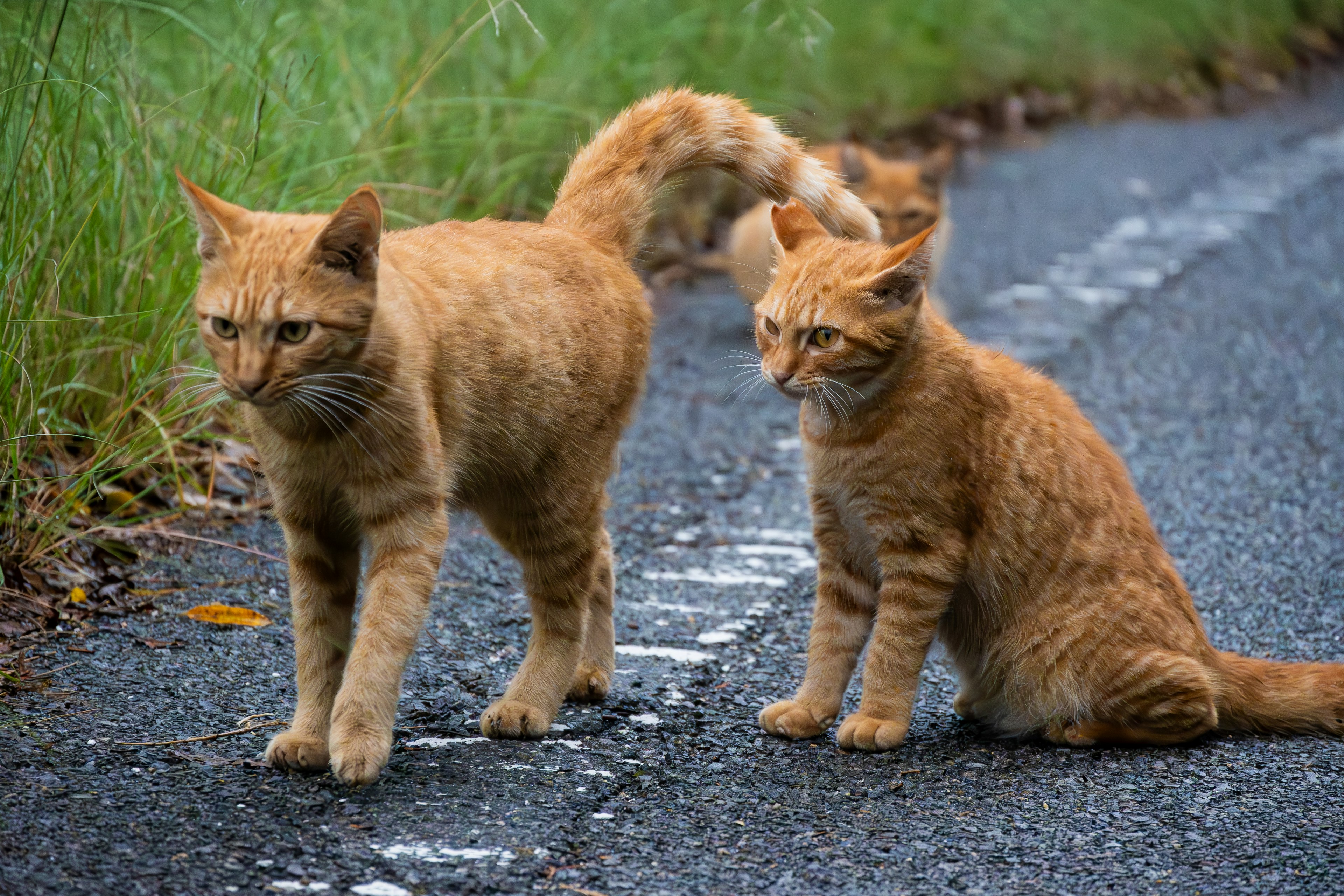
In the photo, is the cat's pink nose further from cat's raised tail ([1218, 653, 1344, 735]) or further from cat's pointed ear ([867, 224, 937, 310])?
cat's raised tail ([1218, 653, 1344, 735])

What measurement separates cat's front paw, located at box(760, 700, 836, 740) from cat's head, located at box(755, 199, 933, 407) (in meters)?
0.80

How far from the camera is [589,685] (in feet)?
12.3

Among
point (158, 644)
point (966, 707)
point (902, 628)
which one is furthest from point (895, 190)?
point (158, 644)

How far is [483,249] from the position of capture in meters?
3.51

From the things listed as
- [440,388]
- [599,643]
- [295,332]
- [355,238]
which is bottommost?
[599,643]

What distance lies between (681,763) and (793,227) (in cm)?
152

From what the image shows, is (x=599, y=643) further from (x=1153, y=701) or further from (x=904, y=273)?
(x=1153, y=701)

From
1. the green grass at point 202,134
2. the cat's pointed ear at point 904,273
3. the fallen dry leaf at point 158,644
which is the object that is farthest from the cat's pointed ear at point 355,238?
the fallen dry leaf at point 158,644

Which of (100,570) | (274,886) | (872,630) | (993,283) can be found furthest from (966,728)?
(993,283)

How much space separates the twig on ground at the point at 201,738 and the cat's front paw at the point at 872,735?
1387 mm

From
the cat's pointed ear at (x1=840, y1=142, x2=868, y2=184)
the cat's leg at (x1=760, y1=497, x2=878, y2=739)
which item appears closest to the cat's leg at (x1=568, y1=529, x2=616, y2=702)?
the cat's leg at (x1=760, y1=497, x2=878, y2=739)

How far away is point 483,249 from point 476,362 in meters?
0.37

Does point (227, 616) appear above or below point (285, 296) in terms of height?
below

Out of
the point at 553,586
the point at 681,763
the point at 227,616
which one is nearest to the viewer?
the point at 681,763
